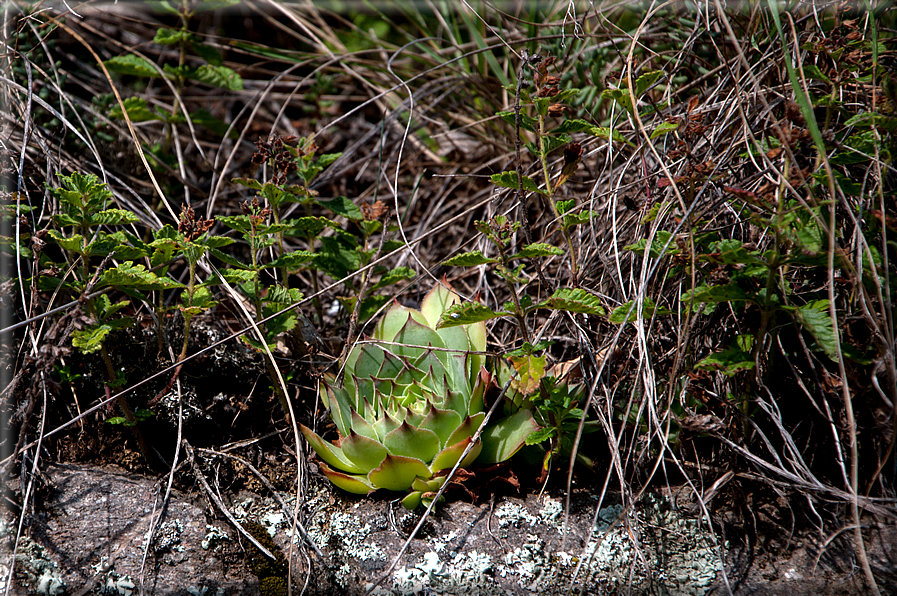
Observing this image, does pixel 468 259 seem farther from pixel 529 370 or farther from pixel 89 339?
pixel 89 339

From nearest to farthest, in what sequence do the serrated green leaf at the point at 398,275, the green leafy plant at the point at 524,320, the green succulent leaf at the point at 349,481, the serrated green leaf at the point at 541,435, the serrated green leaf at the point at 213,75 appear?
the green leafy plant at the point at 524,320
the serrated green leaf at the point at 541,435
the green succulent leaf at the point at 349,481
the serrated green leaf at the point at 398,275
the serrated green leaf at the point at 213,75

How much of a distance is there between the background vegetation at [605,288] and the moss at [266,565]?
162 mm

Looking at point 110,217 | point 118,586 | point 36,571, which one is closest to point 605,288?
point 110,217

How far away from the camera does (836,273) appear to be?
145 cm

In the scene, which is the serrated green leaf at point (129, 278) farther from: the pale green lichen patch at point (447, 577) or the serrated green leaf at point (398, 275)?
the pale green lichen patch at point (447, 577)

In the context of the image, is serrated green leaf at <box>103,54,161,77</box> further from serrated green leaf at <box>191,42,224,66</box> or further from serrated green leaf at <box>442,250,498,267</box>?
serrated green leaf at <box>442,250,498,267</box>

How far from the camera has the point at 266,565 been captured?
4.70ft

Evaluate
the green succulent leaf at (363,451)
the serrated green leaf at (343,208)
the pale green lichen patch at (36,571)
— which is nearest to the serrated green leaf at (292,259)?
the serrated green leaf at (343,208)

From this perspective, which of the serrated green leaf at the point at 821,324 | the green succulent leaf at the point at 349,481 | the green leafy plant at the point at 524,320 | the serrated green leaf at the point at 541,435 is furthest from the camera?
the green succulent leaf at the point at 349,481

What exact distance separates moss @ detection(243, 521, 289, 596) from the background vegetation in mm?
162

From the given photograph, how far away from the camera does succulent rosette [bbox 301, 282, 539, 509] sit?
4.80 ft

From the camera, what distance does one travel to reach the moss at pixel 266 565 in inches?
55.0

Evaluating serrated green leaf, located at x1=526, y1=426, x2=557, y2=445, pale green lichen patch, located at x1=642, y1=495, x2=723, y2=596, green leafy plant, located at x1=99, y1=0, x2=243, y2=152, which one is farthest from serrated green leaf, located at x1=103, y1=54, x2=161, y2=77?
pale green lichen patch, located at x1=642, y1=495, x2=723, y2=596

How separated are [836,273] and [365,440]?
115 cm
